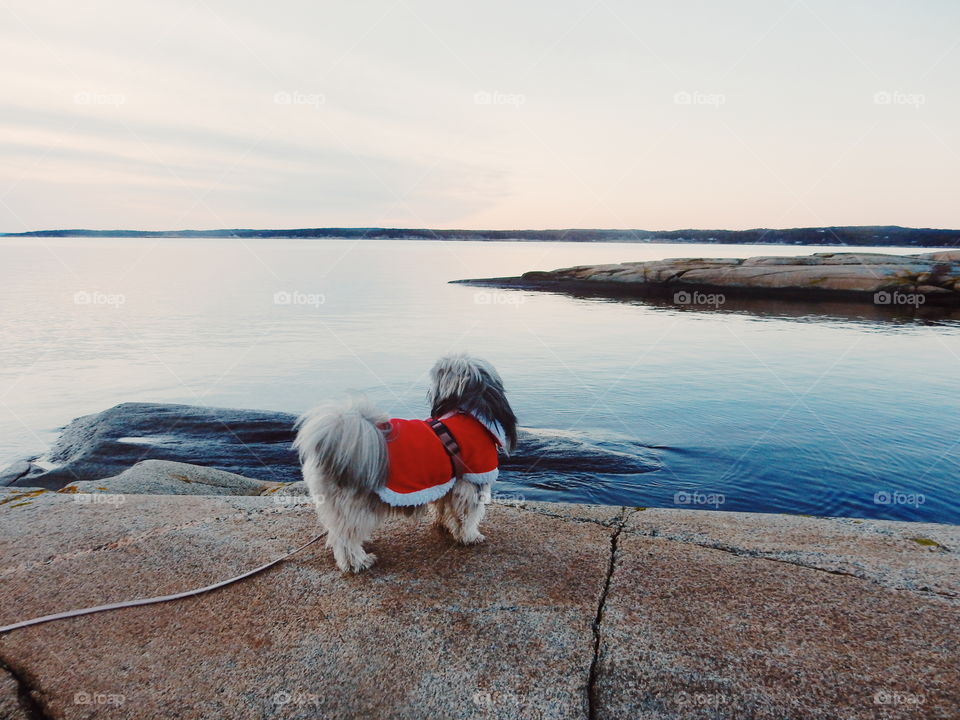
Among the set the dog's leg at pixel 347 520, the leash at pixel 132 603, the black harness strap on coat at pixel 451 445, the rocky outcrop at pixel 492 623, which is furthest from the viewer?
the black harness strap on coat at pixel 451 445

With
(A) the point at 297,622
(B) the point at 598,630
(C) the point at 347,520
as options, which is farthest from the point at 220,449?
(B) the point at 598,630

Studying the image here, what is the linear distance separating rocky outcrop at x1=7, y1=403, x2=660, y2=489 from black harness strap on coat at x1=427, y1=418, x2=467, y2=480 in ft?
15.9

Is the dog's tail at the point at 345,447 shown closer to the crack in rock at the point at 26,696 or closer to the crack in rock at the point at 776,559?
the crack in rock at the point at 26,696

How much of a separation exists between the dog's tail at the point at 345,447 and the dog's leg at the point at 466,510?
775 mm

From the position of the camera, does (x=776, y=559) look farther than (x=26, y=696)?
Yes

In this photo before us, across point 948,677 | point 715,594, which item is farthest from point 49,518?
point 948,677

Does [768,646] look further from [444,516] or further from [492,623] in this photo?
[444,516]

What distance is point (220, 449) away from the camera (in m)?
11.5

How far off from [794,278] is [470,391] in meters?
38.0

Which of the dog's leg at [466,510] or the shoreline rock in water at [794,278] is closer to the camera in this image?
the dog's leg at [466,510]

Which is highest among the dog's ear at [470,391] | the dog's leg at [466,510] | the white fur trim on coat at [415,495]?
the dog's ear at [470,391]

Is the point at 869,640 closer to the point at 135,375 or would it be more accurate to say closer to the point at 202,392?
the point at 202,392

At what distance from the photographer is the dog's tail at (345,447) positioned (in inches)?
172

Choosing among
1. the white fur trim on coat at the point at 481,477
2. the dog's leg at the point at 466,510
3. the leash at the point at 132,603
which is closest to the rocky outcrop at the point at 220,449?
the dog's leg at the point at 466,510
